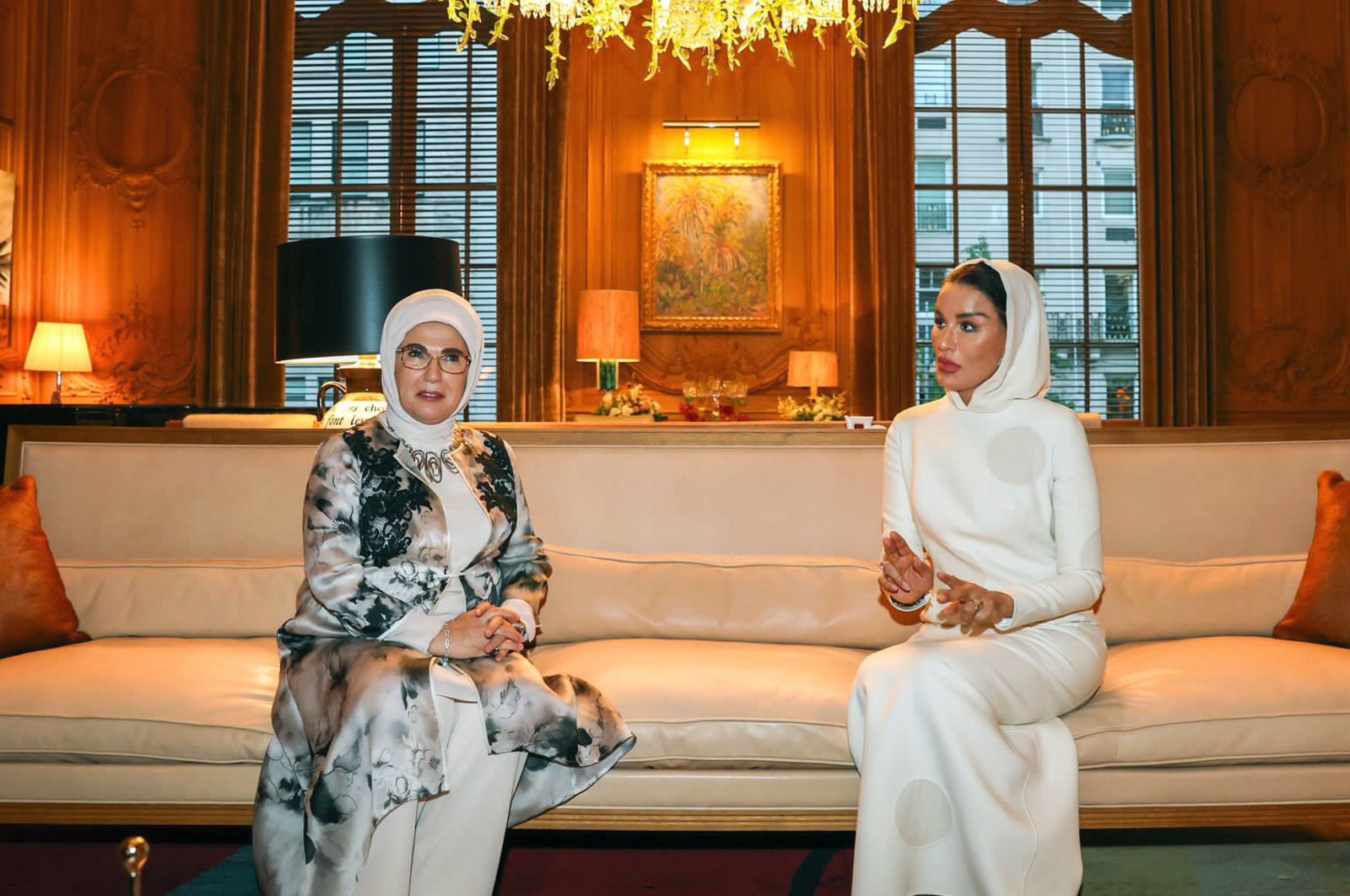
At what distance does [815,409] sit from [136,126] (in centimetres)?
504

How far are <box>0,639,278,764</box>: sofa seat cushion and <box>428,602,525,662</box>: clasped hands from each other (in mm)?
433

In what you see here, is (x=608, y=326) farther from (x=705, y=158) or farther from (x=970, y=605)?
(x=970, y=605)

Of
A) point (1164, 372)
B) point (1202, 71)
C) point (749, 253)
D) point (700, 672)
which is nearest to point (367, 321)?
point (700, 672)

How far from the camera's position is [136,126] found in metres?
7.84

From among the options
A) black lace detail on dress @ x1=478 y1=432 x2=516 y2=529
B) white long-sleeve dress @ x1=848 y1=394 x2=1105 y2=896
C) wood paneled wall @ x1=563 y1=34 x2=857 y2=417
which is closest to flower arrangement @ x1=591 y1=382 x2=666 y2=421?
wood paneled wall @ x1=563 y1=34 x2=857 y2=417

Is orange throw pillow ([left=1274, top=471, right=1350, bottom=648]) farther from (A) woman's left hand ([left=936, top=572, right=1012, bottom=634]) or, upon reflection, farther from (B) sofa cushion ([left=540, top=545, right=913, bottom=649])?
(A) woman's left hand ([left=936, top=572, right=1012, bottom=634])

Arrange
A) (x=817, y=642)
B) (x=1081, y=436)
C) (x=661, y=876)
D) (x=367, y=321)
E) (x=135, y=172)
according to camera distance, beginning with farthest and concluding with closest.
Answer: (x=135, y=172) → (x=367, y=321) → (x=817, y=642) → (x=661, y=876) → (x=1081, y=436)

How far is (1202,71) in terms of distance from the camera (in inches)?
310

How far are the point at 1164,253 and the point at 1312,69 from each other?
65.8 inches

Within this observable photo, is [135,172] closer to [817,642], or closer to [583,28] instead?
[583,28]

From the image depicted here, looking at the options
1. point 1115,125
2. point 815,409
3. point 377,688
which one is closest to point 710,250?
point 815,409

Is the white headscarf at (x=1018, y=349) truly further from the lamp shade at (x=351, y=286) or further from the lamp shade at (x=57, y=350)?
the lamp shade at (x=57, y=350)

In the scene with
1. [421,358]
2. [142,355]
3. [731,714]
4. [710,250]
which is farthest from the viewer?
[710,250]

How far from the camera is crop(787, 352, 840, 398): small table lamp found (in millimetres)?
7512
